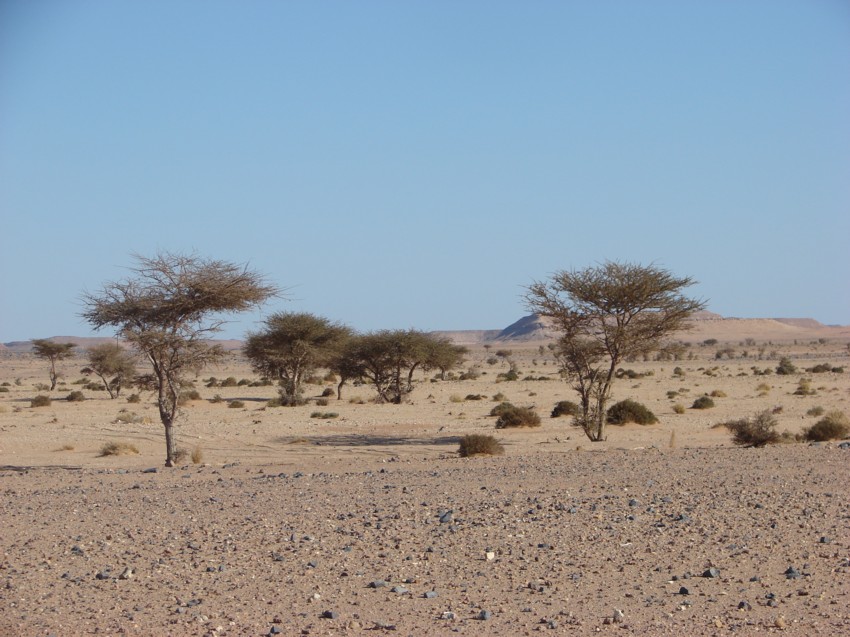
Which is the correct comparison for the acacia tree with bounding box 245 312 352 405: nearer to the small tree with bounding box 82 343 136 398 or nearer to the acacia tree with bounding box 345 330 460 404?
the acacia tree with bounding box 345 330 460 404

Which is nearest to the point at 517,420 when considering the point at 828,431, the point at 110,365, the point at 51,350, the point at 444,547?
the point at 828,431

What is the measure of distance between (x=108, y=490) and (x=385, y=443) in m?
13.2

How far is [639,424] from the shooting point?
3067 centimetres

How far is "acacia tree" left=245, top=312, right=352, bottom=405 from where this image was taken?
4678cm

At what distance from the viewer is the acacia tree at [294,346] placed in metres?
46.8

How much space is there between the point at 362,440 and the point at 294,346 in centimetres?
1979

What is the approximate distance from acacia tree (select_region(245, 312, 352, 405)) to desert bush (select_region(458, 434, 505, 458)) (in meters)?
25.4

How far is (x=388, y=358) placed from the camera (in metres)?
46.8

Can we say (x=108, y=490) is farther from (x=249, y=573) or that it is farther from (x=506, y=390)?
(x=506, y=390)

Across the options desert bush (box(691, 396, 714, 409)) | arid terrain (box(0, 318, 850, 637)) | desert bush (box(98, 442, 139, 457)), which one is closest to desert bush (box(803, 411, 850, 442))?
arid terrain (box(0, 318, 850, 637))

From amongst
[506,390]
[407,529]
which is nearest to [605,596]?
[407,529]

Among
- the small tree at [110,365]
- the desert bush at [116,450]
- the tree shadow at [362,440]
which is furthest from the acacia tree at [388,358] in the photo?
the desert bush at [116,450]

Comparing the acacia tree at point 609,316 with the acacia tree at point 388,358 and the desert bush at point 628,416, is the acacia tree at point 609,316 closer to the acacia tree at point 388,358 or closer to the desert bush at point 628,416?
the desert bush at point 628,416

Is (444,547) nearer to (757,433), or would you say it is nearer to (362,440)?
(757,433)
